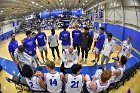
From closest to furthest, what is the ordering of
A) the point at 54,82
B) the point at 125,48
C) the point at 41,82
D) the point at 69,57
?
the point at 54,82
the point at 41,82
the point at 69,57
the point at 125,48

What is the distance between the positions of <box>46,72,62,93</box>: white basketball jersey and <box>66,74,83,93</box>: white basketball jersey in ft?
0.57

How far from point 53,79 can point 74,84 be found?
15.5 inches

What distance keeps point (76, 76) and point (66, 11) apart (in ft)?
58.6

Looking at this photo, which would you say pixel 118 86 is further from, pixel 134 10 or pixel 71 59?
pixel 134 10

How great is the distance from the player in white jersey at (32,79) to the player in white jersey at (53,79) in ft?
0.45

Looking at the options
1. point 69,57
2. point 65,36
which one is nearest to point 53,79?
point 69,57

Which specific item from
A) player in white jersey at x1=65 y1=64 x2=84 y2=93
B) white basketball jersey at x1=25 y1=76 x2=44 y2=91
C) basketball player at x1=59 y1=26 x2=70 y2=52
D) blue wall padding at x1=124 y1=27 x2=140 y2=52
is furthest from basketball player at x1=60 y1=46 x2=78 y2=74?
blue wall padding at x1=124 y1=27 x2=140 y2=52

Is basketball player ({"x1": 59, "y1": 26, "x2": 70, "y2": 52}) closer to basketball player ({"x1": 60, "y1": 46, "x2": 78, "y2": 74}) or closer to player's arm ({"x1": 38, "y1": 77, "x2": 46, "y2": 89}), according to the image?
basketball player ({"x1": 60, "y1": 46, "x2": 78, "y2": 74})

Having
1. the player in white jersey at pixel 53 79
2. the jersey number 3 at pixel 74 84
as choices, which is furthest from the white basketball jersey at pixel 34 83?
the jersey number 3 at pixel 74 84

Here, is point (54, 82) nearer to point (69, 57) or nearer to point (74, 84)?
point (74, 84)

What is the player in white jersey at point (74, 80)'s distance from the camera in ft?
10.3

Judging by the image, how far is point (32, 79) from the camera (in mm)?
3402

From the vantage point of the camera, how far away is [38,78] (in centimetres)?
344

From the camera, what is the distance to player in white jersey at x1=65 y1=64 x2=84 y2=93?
3141 millimetres
